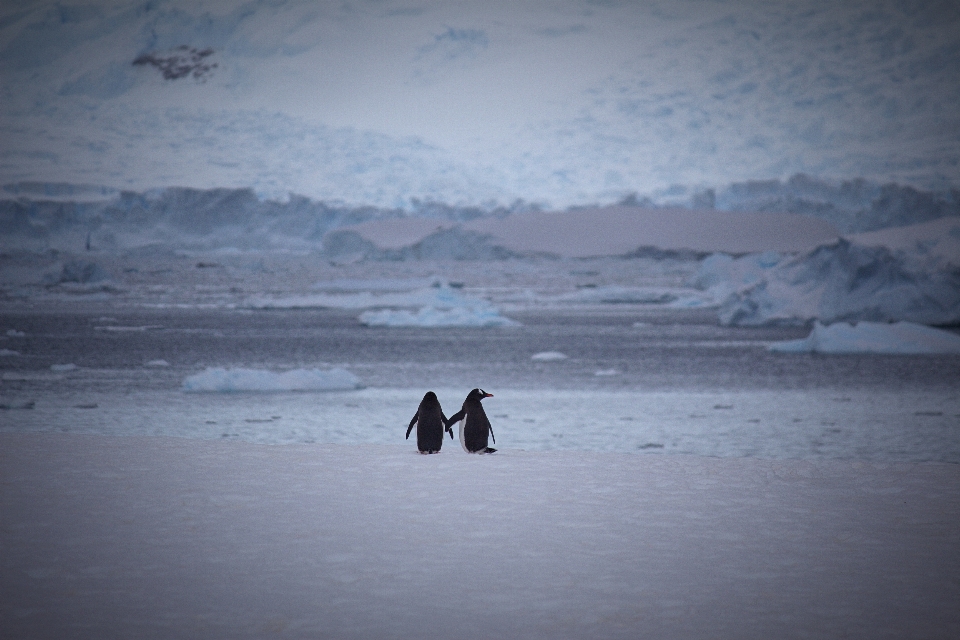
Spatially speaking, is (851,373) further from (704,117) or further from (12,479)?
(704,117)

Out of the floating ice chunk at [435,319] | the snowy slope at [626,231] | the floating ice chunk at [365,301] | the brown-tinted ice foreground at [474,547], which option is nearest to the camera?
the brown-tinted ice foreground at [474,547]

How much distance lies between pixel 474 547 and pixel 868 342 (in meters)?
12.7

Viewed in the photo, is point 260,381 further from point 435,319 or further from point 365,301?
point 365,301

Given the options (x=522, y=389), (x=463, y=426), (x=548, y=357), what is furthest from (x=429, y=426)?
(x=548, y=357)

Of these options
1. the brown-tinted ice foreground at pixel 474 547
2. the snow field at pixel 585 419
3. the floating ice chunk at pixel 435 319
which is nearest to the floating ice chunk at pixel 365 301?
the floating ice chunk at pixel 435 319

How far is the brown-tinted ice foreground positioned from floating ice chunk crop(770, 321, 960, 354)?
10.0 metres

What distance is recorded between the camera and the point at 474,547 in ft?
11.6

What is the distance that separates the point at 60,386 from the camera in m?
10.1

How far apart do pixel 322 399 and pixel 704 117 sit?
47.6 meters

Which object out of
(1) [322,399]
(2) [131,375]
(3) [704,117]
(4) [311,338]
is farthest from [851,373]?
(3) [704,117]

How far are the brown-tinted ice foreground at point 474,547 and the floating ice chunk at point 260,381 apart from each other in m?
4.08

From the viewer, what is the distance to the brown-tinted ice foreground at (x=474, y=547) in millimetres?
2740

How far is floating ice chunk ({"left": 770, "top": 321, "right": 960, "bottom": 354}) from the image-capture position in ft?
48.8

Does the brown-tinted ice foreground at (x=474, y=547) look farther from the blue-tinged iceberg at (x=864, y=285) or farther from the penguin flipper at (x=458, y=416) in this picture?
the blue-tinged iceberg at (x=864, y=285)
